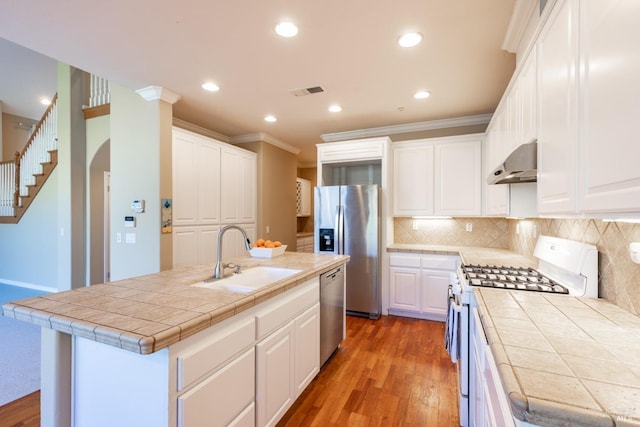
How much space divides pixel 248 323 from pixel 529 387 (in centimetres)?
118

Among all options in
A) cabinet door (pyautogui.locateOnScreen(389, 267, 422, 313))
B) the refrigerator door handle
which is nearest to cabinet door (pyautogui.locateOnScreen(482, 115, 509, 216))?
cabinet door (pyautogui.locateOnScreen(389, 267, 422, 313))

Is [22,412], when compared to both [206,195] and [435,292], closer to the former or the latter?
[206,195]

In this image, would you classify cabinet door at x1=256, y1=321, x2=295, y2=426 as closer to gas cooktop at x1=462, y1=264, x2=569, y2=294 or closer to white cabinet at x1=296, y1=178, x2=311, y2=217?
gas cooktop at x1=462, y1=264, x2=569, y2=294

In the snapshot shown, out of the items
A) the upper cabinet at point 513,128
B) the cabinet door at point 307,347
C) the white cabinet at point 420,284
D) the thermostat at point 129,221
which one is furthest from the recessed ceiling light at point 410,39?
the thermostat at point 129,221

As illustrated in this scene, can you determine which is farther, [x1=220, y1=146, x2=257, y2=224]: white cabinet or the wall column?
[x1=220, y1=146, x2=257, y2=224]: white cabinet

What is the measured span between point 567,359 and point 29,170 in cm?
762

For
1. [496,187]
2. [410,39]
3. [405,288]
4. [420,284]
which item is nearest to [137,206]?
[410,39]

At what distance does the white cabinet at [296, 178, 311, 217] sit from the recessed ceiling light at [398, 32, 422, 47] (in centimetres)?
427

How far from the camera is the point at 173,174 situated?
328cm

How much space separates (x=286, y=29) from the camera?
2.02 metres

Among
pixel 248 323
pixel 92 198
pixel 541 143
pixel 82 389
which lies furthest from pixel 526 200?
pixel 92 198

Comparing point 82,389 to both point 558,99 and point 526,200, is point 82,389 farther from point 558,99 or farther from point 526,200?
point 526,200

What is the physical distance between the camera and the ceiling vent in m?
3.00

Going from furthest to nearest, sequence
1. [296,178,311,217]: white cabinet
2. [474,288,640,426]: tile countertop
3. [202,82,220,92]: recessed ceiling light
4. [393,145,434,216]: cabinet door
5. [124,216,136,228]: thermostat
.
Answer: [296,178,311,217]: white cabinet, [393,145,434,216]: cabinet door, [124,216,136,228]: thermostat, [202,82,220,92]: recessed ceiling light, [474,288,640,426]: tile countertop
